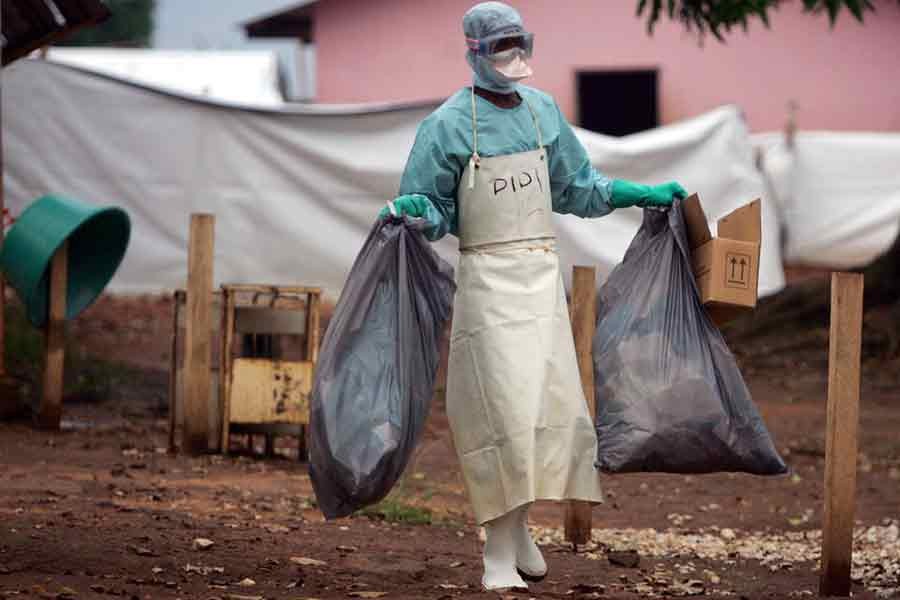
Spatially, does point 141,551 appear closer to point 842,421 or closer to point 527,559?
point 527,559

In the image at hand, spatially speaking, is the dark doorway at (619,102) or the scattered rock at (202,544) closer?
the scattered rock at (202,544)

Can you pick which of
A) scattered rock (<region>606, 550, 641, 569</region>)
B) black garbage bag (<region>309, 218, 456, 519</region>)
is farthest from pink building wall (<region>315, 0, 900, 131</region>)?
black garbage bag (<region>309, 218, 456, 519</region>)

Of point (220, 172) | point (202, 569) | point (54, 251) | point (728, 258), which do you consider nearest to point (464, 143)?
point (728, 258)

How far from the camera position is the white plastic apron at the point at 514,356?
5.38 m

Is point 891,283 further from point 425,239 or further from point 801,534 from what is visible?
point 425,239

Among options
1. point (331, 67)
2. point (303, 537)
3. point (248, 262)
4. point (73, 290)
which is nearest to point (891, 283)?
point (248, 262)

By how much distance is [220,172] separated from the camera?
15.8m

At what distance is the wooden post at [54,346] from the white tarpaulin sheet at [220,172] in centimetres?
652

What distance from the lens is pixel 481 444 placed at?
5449 millimetres

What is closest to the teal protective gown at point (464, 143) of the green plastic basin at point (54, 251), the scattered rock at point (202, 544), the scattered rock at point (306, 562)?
the scattered rock at point (306, 562)

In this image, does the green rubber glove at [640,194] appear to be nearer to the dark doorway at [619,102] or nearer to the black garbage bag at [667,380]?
the black garbage bag at [667,380]

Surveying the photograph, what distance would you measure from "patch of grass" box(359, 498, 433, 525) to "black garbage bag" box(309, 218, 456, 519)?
1788mm

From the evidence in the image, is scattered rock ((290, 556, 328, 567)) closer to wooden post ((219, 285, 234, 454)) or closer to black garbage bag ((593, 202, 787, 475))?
black garbage bag ((593, 202, 787, 475))

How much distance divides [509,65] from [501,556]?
4.90 ft
